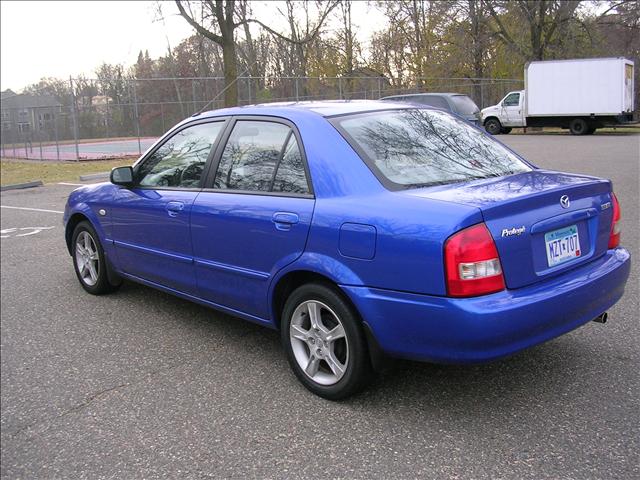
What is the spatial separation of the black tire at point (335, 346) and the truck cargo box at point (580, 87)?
2580cm

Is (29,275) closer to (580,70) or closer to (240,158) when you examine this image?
(240,158)

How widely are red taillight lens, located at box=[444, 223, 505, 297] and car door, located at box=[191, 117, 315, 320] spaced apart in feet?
2.80

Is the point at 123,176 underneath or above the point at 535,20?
underneath

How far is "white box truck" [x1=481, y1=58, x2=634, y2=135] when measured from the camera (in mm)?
25688

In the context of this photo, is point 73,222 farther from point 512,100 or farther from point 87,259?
point 512,100

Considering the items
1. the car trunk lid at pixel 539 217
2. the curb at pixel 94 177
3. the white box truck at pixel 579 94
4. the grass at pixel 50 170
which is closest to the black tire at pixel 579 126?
the white box truck at pixel 579 94

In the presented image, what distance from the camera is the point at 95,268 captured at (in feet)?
18.0

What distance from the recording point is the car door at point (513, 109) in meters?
28.7

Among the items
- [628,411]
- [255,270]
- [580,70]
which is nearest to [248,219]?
[255,270]

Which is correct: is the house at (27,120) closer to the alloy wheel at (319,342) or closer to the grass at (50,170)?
the grass at (50,170)

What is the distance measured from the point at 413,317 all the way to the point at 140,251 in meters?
2.52

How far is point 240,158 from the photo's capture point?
13.1 ft

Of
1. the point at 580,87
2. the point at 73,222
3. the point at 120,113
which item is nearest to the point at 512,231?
the point at 73,222

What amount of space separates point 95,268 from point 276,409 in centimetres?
285
